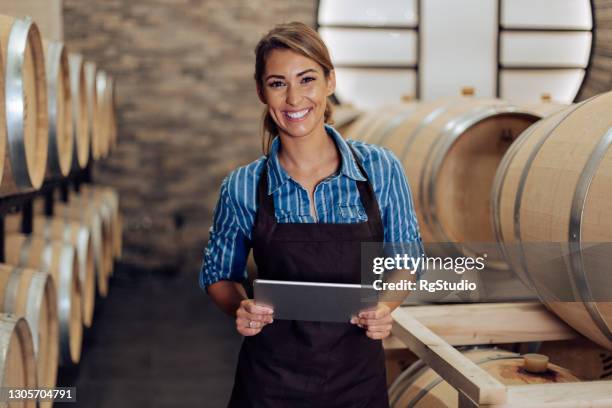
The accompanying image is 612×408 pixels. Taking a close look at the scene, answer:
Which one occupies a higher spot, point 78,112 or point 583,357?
point 78,112

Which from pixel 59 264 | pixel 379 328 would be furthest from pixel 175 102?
pixel 379 328

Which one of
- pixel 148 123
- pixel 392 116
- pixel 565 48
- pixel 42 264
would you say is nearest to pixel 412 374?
pixel 42 264

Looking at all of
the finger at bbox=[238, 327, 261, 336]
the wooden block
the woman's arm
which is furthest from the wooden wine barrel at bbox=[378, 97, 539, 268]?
the finger at bbox=[238, 327, 261, 336]

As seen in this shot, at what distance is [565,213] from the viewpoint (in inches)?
68.5

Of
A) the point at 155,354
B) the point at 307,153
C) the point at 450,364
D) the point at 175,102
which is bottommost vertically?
the point at 155,354

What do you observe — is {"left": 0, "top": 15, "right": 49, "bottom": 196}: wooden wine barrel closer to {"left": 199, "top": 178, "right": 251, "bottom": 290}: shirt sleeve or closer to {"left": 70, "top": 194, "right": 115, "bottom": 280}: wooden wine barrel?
{"left": 199, "top": 178, "right": 251, "bottom": 290}: shirt sleeve

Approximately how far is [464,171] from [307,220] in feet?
4.97

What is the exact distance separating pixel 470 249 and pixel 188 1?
4820 mm

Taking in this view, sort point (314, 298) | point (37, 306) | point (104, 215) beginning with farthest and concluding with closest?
point (104, 215), point (37, 306), point (314, 298)

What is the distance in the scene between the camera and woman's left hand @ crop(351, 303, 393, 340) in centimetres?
141

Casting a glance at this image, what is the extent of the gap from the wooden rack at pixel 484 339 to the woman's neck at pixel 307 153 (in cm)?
52

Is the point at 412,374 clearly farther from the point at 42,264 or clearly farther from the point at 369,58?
the point at 369,58

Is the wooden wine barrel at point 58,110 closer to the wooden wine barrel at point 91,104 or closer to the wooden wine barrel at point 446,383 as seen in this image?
the wooden wine barrel at point 91,104

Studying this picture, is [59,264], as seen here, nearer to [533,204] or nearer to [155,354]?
[155,354]
